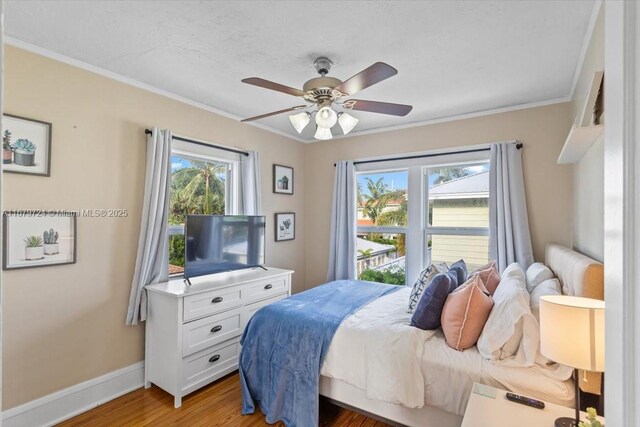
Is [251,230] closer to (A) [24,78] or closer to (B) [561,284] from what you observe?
(A) [24,78]

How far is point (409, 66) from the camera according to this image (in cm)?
252

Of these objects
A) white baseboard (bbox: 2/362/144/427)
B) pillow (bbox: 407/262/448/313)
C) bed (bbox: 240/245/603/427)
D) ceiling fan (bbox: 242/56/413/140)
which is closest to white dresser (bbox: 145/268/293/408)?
white baseboard (bbox: 2/362/144/427)

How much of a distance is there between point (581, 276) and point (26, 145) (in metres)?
3.33

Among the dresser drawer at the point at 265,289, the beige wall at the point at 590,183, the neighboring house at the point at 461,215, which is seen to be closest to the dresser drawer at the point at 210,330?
the dresser drawer at the point at 265,289

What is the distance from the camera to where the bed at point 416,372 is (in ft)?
5.57

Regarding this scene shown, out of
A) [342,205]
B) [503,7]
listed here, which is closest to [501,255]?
[342,205]

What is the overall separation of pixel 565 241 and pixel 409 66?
213 centimetres

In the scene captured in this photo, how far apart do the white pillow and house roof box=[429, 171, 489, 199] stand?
187cm

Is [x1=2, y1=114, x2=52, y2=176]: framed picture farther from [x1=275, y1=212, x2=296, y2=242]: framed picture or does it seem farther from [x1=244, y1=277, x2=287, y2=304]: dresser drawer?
[x1=275, y1=212, x2=296, y2=242]: framed picture

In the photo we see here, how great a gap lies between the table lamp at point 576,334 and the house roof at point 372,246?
9.25 ft

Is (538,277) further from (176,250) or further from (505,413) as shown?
(176,250)

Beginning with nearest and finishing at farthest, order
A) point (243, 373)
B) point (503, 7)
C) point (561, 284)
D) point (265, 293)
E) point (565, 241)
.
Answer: point (503, 7)
point (561, 284)
point (243, 373)
point (565, 241)
point (265, 293)

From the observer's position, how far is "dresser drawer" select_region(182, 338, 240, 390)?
2.65m

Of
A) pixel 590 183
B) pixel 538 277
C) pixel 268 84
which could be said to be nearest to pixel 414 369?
pixel 538 277
